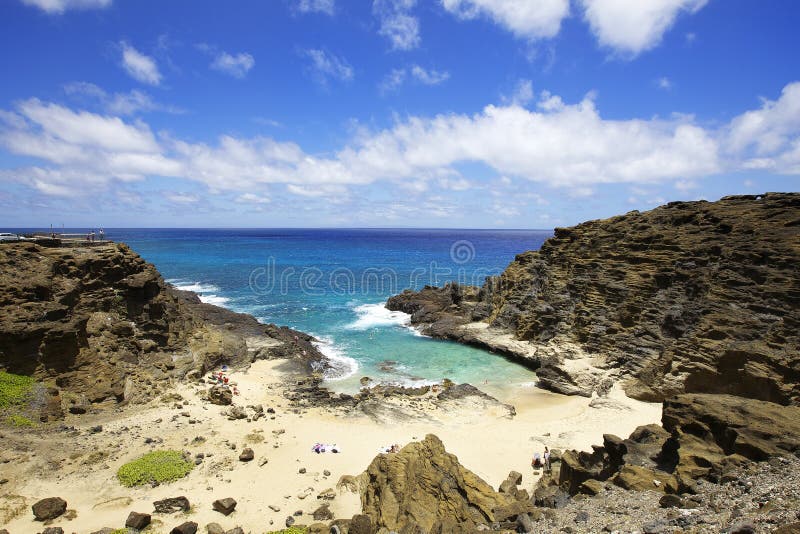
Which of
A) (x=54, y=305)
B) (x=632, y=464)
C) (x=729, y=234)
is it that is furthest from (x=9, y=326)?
(x=729, y=234)

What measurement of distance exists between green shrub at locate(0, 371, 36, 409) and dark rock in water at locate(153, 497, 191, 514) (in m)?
9.31

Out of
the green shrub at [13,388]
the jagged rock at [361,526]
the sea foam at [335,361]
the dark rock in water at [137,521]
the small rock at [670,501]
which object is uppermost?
the small rock at [670,501]

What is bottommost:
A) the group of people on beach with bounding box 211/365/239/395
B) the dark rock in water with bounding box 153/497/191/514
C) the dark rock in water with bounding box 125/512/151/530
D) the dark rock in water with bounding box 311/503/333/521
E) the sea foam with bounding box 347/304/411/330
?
the sea foam with bounding box 347/304/411/330

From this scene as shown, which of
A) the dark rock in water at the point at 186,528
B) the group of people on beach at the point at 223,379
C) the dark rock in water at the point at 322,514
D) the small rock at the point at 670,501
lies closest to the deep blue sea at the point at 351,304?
the group of people on beach at the point at 223,379

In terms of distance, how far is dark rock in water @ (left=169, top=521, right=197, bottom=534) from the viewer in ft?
41.2

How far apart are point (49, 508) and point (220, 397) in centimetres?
963

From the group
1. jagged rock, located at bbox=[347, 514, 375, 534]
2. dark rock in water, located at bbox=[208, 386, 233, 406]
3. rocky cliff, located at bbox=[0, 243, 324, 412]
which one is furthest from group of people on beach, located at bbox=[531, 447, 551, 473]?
rocky cliff, located at bbox=[0, 243, 324, 412]

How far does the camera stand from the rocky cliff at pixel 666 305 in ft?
71.7

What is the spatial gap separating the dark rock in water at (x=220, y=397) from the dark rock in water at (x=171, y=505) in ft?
28.5

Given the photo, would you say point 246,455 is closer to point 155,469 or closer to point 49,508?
point 155,469

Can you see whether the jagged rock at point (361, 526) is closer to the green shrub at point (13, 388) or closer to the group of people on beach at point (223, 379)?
the group of people on beach at point (223, 379)

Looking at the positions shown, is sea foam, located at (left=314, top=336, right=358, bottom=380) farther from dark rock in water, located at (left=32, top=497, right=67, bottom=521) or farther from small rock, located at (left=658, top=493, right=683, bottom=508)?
small rock, located at (left=658, top=493, right=683, bottom=508)

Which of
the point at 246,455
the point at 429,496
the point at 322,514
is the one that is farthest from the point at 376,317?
the point at 429,496

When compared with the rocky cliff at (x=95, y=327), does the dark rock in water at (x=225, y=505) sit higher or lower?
lower
